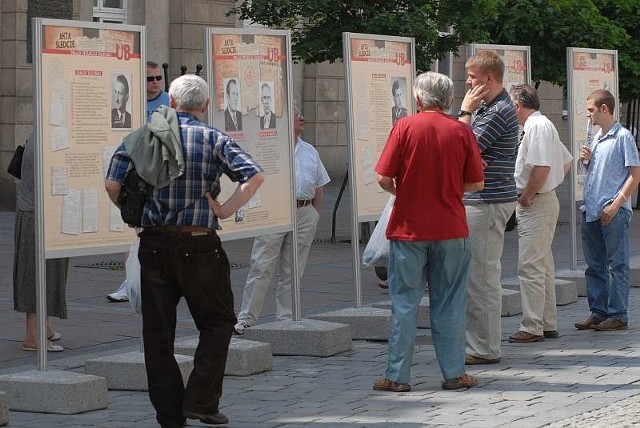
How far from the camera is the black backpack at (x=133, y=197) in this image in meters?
7.21

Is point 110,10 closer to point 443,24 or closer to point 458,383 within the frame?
point 443,24

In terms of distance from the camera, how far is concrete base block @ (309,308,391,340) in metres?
10.6

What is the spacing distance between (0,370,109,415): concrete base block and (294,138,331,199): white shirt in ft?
10.8

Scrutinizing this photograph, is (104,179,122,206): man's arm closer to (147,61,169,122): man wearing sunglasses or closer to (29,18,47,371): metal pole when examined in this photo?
(29,18,47,371): metal pole

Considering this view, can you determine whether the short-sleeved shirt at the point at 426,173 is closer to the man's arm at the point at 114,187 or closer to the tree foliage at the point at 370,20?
the man's arm at the point at 114,187

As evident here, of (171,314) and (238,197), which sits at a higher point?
(238,197)

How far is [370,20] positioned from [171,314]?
10.1m

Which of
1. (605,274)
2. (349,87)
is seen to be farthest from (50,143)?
(605,274)

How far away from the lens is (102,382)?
26.1ft

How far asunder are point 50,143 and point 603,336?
14.7 ft

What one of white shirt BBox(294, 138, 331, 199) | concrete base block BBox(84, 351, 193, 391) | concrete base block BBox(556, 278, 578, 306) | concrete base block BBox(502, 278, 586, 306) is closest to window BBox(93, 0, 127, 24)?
concrete base block BBox(502, 278, 586, 306)

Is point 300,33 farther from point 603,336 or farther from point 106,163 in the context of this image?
point 106,163

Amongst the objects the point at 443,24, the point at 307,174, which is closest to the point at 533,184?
the point at 307,174

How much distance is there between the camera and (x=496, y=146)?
31.0ft
